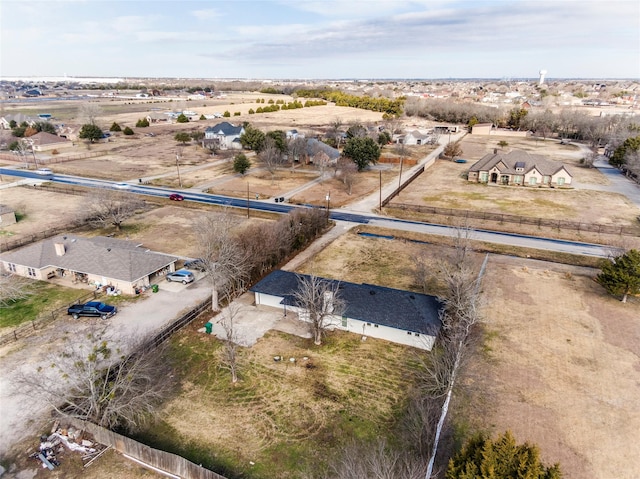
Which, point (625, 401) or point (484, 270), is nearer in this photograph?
point (625, 401)

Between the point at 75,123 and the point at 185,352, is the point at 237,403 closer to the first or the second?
the point at 185,352

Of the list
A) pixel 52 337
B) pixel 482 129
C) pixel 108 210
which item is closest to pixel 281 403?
pixel 52 337

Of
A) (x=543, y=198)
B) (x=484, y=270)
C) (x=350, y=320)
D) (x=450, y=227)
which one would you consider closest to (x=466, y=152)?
(x=543, y=198)

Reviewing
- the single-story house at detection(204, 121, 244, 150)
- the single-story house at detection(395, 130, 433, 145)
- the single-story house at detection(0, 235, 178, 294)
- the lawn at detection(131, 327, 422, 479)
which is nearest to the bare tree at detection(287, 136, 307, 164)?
the single-story house at detection(204, 121, 244, 150)

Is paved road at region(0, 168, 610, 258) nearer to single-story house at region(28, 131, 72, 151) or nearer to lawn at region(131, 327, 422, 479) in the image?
single-story house at region(28, 131, 72, 151)

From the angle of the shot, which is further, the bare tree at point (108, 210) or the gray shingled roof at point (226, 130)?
the gray shingled roof at point (226, 130)

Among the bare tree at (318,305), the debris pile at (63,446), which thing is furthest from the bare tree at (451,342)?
the debris pile at (63,446)

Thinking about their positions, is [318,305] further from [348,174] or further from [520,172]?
[520,172]

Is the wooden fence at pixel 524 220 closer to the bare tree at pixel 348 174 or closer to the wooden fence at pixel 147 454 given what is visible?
the bare tree at pixel 348 174
